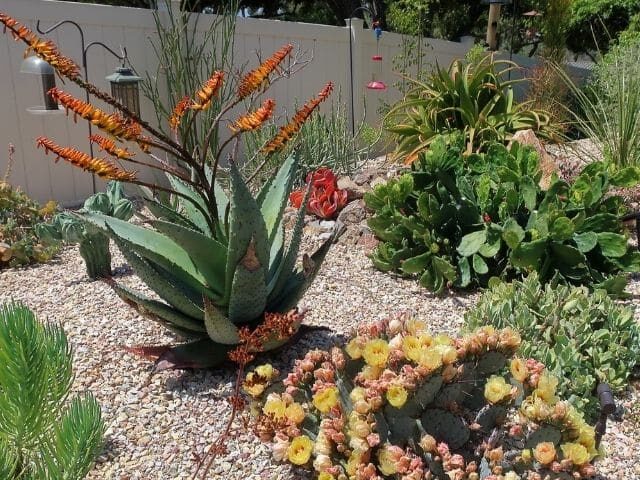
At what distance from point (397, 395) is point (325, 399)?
26cm

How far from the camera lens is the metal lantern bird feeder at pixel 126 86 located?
182 inches

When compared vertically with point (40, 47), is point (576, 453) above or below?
below

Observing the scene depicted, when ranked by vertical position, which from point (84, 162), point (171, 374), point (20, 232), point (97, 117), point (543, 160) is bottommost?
point (171, 374)

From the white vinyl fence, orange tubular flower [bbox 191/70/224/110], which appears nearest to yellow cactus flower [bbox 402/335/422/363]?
orange tubular flower [bbox 191/70/224/110]

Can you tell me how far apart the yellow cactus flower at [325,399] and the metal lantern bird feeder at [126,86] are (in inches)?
135

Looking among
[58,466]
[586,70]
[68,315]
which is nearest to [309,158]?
[68,315]

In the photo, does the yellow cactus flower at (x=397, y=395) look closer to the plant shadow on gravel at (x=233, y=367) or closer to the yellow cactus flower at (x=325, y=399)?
the yellow cactus flower at (x=325, y=399)

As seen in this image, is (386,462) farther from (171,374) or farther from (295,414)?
Answer: (171,374)

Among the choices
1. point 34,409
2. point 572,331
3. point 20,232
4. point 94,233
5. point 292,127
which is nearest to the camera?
point 34,409

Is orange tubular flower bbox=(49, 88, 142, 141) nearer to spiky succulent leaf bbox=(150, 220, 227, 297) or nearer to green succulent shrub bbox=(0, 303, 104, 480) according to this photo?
spiky succulent leaf bbox=(150, 220, 227, 297)

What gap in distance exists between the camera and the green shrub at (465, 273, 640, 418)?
2541mm

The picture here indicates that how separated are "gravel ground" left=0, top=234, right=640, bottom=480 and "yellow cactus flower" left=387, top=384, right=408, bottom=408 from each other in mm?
521

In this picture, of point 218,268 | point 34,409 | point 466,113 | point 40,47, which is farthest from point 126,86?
point 34,409

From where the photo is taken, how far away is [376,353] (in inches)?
75.4
